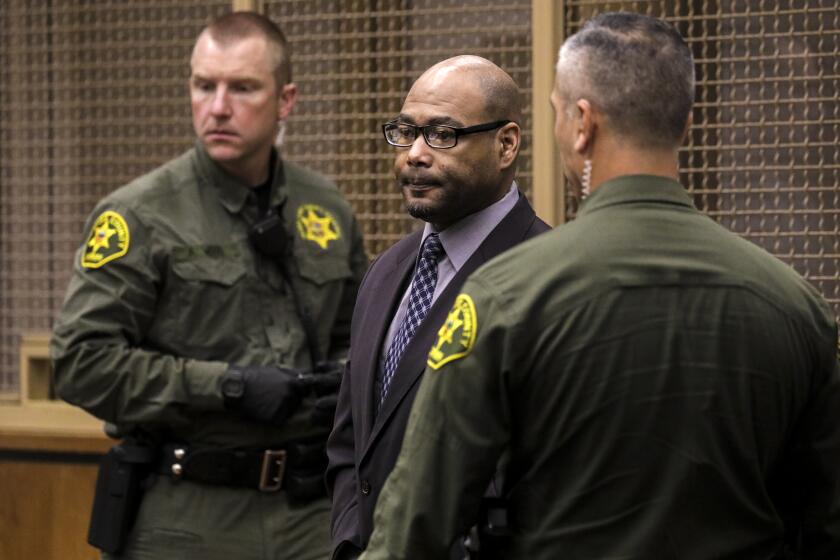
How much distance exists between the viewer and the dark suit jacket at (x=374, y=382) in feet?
8.63

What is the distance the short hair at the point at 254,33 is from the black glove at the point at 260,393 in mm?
909

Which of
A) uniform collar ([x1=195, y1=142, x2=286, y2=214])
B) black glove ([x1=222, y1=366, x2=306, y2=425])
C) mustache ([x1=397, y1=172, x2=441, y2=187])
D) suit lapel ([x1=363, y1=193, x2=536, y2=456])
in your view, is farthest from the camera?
uniform collar ([x1=195, y1=142, x2=286, y2=214])

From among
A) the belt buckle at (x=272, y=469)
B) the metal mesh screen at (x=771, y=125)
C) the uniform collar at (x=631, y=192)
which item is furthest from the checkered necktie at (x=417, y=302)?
the metal mesh screen at (x=771, y=125)

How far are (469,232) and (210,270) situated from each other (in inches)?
43.5

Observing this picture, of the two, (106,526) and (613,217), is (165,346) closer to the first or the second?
(106,526)

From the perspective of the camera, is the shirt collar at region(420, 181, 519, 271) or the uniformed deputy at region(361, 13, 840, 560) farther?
the shirt collar at region(420, 181, 519, 271)

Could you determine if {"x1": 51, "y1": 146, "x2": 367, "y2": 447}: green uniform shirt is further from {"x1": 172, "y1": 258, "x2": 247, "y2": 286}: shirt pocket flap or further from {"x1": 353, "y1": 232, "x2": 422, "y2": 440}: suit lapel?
{"x1": 353, "y1": 232, "x2": 422, "y2": 440}: suit lapel

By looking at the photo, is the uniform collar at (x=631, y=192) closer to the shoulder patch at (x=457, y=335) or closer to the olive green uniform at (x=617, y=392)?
the olive green uniform at (x=617, y=392)

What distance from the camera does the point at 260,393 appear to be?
3.53 meters

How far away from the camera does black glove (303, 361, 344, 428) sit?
11.8 ft

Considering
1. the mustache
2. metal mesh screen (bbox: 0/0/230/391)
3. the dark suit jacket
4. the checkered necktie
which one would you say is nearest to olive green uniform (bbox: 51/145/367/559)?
the dark suit jacket

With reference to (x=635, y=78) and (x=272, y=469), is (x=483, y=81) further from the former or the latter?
(x=272, y=469)

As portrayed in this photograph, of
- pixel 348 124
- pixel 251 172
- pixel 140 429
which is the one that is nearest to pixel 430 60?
pixel 348 124

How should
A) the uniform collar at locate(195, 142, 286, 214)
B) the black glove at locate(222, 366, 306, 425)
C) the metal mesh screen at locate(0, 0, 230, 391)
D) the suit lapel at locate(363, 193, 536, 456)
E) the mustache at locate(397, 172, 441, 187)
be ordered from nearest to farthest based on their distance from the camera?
1. the suit lapel at locate(363, 193, 536, 456)
2. the mustache at locate(397, 172, 441, 187)
3. the black glove at locate(222, 366, 306, 425)
4. the uniform collar at locate(195, 142, 286, 214)
5. the metal mesh screen at locate(0, 0, 230, 391)
